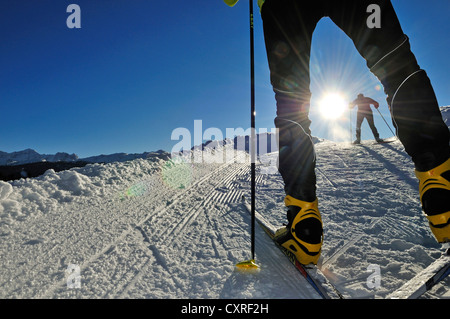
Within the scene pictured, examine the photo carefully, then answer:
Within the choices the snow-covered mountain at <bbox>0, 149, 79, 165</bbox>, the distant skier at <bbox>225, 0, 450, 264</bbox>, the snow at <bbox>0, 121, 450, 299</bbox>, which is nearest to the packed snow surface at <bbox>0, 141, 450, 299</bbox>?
the snow at <bbox>0, 121, 450, 299</bbox>

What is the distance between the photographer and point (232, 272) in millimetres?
1453

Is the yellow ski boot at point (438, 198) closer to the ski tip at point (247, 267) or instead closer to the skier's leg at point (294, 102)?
the skier's leg at point (294, 102)

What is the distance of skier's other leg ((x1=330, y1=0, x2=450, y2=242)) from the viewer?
1194 mm

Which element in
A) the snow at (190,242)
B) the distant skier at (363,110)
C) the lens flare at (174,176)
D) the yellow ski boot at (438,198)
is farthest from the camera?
the distant skier at (363,110)

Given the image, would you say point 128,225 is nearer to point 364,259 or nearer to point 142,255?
point 142,255

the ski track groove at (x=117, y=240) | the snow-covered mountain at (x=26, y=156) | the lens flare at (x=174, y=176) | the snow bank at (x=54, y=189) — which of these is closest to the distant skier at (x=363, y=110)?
the lens flare at (x=174, y=176)

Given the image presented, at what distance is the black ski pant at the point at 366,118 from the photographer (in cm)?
949

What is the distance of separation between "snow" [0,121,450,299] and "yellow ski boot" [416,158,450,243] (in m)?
0.32

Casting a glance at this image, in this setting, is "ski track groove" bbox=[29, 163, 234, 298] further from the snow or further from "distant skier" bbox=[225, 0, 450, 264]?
"distant skier" bbox=[225, 0, 450, 264]
